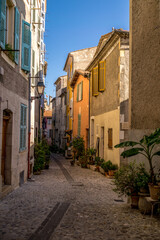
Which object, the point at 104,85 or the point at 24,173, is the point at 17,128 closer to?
the point at 24,173

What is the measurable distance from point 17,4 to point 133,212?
6.88m

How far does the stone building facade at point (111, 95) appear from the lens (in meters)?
12.0

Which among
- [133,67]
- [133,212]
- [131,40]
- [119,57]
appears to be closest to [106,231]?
[133,212]

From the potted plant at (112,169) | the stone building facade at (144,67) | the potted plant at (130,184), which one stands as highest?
the stone building facade at (144,67)

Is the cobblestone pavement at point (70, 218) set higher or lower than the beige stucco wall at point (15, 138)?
lower

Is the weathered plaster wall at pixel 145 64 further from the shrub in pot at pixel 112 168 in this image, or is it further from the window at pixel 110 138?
the window at pixel 110 138

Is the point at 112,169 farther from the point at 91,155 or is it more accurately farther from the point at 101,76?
the point at 101,76

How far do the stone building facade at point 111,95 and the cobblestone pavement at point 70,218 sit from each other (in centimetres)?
390

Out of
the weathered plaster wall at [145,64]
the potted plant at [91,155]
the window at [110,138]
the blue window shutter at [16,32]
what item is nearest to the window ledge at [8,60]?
the blue window shutter at [16,32]

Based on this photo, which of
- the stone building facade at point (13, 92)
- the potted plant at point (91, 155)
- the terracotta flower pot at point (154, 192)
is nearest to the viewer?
the terracotta flower pot at point (154, 192)

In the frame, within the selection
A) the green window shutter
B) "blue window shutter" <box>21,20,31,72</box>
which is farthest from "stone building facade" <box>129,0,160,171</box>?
the green window shutter

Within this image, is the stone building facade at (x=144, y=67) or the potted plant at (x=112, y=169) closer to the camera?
the stone building facade at (x=144, y=67)

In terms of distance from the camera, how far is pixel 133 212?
6.23m

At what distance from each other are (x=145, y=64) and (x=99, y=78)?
27.7 feet
